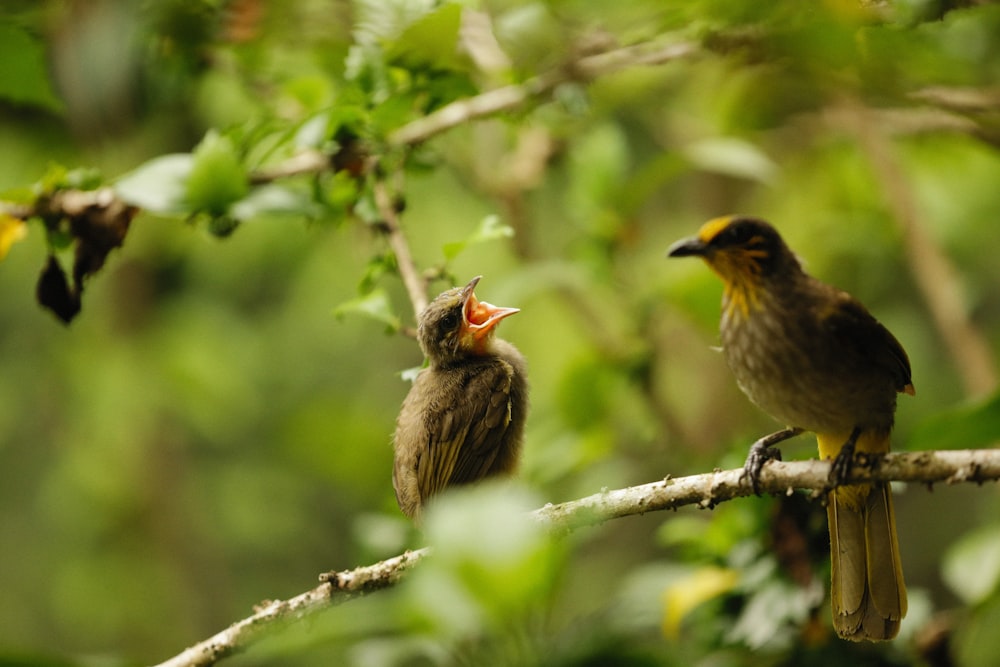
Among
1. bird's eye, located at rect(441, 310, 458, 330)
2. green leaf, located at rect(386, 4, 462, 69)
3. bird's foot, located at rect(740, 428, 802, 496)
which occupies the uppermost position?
green leaf, located at rect(386, 4, 462, 69)

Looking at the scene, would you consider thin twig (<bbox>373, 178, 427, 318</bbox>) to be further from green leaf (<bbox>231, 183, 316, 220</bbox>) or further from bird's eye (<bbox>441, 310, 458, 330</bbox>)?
bird's eye (<bbox>441, 310, 458, 330</bbox>)

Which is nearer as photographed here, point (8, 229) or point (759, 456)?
point (759, 456)

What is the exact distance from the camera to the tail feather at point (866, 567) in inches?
92.5

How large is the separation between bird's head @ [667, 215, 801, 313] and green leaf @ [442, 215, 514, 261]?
407mm

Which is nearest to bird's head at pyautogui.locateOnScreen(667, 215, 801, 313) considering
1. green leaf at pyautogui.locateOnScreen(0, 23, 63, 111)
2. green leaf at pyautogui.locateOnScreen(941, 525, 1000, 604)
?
green leaf at pyautogui.locateOnScreen(941, 525, 1000, 604)

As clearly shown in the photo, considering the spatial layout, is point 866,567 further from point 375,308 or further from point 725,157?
point 725,157

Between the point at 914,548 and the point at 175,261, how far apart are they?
5530 millimetres

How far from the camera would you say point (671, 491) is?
6.59ft

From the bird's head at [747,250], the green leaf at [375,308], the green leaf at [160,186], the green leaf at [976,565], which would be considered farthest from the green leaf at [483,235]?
the green leaf at [976,565]

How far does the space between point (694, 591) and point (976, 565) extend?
40.9 inches

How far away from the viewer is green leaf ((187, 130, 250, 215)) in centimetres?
256

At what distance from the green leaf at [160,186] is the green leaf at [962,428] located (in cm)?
186

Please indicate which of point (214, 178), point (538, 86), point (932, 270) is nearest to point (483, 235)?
point (214, 178)

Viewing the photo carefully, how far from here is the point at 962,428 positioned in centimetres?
233
